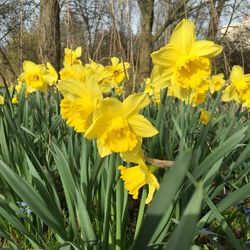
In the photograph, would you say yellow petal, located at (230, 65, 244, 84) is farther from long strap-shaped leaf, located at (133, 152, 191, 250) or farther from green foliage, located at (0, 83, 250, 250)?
long strap-shaped leaf, located at (133, 152, 191, 250)

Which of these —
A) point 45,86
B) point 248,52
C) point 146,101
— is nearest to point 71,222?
point 146,101

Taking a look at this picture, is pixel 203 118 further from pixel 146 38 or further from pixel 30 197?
pixel 146 38

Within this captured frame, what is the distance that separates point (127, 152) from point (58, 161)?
0.38 meters

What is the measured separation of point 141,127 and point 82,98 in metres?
0.19

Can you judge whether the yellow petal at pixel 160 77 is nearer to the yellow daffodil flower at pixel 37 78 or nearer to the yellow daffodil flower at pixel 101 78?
the yellow daffodil flower at pixel 101 78

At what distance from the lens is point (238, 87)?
6.80ft

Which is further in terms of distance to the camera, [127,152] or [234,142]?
[234,142]

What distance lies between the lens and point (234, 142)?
1160 millimetres

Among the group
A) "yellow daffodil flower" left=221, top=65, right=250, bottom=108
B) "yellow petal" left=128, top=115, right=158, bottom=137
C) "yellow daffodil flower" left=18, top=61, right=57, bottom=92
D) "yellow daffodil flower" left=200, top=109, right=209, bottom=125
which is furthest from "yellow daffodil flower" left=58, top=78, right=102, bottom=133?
"yellow daffodil flower" left=200, top=109, right=209, bottom=125

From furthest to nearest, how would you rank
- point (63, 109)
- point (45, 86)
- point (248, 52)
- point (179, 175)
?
1. point (248, 52)
2. point (45, 86)
3. point (63, 109)
4. point (179, 175)

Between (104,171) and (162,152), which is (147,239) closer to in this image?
(104,171)

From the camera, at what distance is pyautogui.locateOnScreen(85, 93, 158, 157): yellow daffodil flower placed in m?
0.98

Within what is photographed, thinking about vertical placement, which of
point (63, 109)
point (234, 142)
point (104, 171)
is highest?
point (63, 109)

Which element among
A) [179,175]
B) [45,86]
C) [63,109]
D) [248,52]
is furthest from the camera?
[248,52]
